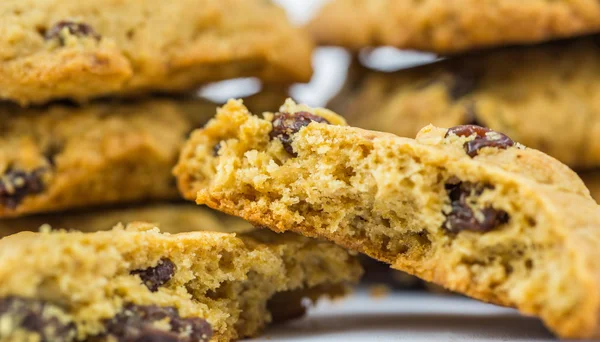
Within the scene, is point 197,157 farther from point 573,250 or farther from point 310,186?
point 573,250

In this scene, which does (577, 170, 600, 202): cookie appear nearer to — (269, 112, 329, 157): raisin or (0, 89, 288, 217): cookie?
(269, 112, 329, 157): raisin

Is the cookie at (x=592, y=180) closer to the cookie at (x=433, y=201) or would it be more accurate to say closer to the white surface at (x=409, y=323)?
the white surface at (x=409, y=323)

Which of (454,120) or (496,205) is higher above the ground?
(454,120)

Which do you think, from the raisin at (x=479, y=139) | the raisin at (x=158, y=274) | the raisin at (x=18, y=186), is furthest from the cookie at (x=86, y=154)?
the raisin at (x=479, y=139)

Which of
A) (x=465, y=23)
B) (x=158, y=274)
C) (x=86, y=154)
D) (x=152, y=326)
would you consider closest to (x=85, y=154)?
(x=86, y=154)

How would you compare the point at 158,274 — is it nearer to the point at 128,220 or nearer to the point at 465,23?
the point at 128,220

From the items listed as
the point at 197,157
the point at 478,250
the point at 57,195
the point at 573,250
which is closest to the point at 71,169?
the point at 57,195
